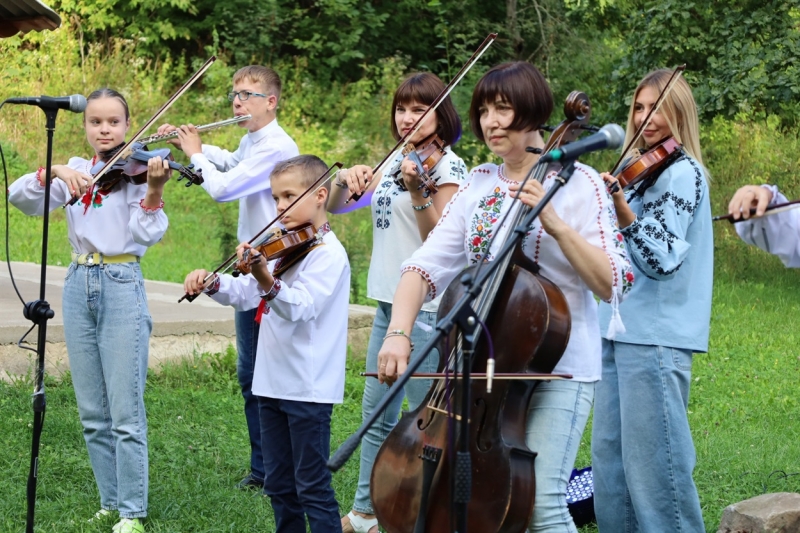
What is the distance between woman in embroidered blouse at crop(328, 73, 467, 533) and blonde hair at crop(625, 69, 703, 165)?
2.70 ft

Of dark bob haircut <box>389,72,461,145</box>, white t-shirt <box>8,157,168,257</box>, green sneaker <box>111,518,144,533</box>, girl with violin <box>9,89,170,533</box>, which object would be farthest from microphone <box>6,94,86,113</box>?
green sneaker <box>111,518,144,533</box>

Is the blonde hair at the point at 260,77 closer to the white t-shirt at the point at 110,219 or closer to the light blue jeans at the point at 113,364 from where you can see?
the white t-shirt at the point at 110,219

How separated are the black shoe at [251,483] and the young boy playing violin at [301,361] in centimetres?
108

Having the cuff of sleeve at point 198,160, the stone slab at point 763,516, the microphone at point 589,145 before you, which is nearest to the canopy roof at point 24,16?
the cuff of sleeve at point 198,160

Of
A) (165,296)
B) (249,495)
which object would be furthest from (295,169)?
(165,296)

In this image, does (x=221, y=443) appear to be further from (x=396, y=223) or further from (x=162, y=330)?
(x=396, y=223)

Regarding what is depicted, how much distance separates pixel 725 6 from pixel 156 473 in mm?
7401

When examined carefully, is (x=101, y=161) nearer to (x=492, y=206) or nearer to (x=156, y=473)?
(x=156, y=473)

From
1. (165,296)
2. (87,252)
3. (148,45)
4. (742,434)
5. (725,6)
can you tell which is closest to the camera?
(87,252)

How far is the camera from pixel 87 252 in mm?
3822

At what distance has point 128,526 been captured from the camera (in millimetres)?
3812

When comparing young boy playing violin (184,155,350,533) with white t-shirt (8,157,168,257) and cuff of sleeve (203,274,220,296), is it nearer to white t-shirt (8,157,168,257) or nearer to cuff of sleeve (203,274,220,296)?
cuff of sleeve (203,274,220,296)

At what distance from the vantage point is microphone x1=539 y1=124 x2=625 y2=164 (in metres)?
2.31

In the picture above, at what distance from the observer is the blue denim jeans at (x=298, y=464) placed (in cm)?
323
